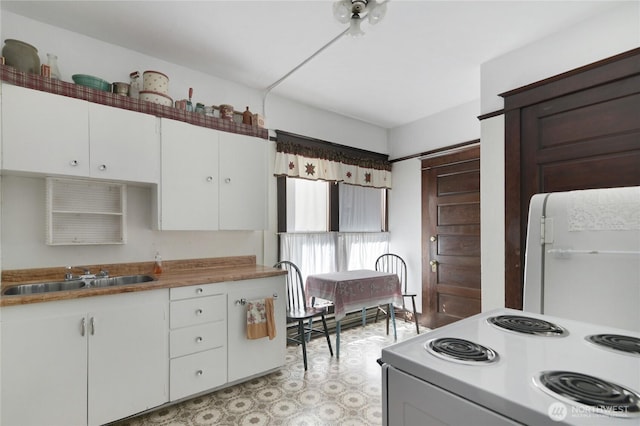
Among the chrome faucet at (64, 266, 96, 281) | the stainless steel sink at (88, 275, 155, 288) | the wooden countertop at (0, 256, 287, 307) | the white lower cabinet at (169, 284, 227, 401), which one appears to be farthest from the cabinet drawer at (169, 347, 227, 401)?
the chrome faucet at (64, 266, 96, 281)

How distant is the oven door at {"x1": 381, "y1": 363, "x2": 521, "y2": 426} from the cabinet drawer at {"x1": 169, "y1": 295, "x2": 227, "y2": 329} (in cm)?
180

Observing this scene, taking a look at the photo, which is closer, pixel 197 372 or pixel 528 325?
pixel 528 325

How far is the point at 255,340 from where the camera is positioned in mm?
2617

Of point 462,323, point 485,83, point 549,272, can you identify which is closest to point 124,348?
point 462,323

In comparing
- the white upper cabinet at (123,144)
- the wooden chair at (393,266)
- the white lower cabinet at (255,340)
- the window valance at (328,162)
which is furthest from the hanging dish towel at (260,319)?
the wooden chair at (393,266)

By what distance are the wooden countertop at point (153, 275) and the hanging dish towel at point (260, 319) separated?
22 cm

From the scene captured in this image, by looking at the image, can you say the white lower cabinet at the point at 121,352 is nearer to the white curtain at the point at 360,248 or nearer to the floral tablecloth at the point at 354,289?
the floral tablecloth at the point at 354,289

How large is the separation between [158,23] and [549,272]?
9.23ft

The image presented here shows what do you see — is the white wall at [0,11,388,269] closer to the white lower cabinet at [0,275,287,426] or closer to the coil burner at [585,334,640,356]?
the white lower cabinet at [0,275,287,426]

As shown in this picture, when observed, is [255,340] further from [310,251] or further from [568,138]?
[568,138]

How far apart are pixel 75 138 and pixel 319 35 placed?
72.2 inches

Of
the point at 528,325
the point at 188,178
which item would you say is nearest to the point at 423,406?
the point at 528,325

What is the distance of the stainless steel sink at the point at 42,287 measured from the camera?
2.03 meters

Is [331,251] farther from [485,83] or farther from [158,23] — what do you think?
[158,23]
